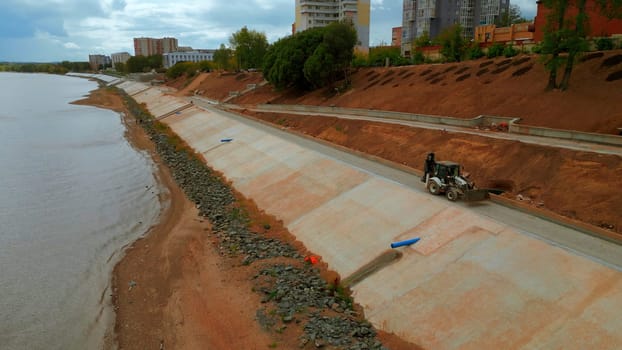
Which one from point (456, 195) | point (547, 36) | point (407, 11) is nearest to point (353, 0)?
point (407, 11)

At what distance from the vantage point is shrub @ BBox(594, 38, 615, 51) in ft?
117

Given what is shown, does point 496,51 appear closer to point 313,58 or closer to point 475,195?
point 313,58

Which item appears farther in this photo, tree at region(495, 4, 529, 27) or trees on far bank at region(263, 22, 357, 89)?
tree at region(495, 4, 529, 27)

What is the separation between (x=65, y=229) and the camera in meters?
24.1

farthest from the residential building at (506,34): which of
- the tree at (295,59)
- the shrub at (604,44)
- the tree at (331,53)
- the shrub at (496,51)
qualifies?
the tree at (295,59)

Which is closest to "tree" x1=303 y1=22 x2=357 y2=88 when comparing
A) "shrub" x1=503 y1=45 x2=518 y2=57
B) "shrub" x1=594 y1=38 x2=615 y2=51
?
"shrub" x1=503 y1=45 x2=518 y2=57

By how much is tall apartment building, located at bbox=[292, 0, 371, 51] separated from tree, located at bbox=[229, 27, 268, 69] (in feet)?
108

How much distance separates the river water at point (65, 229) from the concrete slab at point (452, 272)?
944 cm

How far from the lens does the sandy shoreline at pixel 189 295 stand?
1377 cm

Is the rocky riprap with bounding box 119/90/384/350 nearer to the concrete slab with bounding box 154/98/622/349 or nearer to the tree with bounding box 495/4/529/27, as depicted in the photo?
the concrete slab with bounding box 154/98/622/349

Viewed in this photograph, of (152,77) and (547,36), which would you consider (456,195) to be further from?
(152,77)

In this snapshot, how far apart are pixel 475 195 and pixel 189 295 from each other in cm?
1321

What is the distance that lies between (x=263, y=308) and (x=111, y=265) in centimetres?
893

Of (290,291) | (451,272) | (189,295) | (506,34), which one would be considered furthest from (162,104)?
(451,272)
